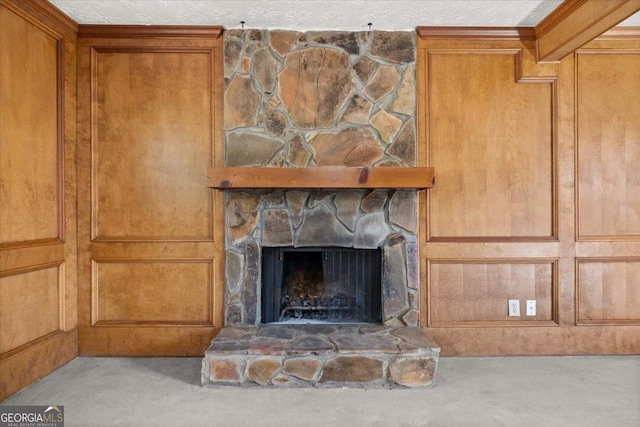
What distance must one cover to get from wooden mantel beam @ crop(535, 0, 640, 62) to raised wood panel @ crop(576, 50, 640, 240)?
33 centimetres

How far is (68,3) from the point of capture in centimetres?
233

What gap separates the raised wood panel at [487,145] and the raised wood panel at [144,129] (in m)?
1.62

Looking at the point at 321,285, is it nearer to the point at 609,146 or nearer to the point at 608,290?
the point at 608,290

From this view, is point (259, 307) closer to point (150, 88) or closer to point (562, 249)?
point (150, 88)

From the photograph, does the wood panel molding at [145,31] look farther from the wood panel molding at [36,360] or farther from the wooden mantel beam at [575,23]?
the wooden mantel beam at [575,23]

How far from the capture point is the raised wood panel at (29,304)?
210 cm

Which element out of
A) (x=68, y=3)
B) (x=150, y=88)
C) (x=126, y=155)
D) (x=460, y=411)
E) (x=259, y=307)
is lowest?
(x=460, y=411)

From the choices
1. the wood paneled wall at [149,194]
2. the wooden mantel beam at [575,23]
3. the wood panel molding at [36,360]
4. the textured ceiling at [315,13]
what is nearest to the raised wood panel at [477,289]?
the wooden mantel beam at [575,23]

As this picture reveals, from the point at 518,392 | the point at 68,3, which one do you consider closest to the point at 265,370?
the point at 518,392

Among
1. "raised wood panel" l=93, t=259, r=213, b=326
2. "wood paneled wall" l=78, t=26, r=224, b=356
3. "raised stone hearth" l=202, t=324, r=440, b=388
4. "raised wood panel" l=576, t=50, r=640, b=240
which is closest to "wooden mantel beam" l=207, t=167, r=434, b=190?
"wood paneled wall" l=78, t=26, r=224, b=356

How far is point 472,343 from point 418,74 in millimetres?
1896

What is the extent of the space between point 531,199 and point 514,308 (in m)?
0.77

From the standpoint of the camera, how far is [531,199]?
2688 millimetres

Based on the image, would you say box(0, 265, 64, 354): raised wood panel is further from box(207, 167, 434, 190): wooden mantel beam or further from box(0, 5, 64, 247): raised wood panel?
box(207, 167, 434, 190): wooden mantel beam
